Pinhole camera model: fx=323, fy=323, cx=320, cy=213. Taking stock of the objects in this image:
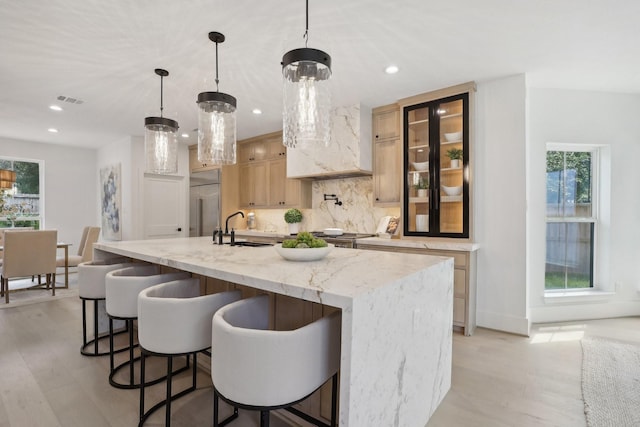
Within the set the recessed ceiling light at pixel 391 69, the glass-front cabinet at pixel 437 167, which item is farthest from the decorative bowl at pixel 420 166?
the recessed ceiling light at pixel 391 69

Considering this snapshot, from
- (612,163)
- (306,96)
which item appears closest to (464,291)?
(612,163)

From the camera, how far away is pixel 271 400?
3.74 feet

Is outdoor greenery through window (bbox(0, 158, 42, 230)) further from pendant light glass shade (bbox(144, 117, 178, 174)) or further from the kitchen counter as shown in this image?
the kitchen counter

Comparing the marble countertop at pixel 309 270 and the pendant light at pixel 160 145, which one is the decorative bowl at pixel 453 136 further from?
the pendant light at pixel 160 145

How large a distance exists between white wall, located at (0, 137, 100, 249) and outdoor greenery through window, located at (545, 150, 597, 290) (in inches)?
323

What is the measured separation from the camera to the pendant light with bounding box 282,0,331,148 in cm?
174

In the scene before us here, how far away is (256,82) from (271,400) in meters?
3.10

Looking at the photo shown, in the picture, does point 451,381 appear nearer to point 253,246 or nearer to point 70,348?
point 253,246

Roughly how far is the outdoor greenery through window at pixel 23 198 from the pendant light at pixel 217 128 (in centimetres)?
596

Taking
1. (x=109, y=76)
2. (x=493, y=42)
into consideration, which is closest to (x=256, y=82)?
(x=109, y=76)

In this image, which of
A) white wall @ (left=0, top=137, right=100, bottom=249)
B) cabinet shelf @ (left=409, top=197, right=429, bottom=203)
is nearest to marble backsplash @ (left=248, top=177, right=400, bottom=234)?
cabinet shelf @ (left=409, top=197, right=429, bottom=203)

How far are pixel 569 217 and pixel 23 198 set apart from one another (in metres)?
9.11

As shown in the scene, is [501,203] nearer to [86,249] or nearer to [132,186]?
[132,186]

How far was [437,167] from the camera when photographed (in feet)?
11.8
